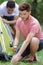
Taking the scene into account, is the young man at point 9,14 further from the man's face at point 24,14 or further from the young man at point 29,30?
the man's face at point 24,14

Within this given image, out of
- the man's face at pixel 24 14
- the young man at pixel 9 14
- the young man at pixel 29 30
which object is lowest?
the young man at pixel 9 14

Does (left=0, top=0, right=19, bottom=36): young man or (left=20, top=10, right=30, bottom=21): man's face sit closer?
(left=20, top=10, right=30, bottom=21): man's face

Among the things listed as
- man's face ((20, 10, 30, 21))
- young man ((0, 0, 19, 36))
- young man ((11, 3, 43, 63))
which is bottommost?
young man ((0, 0, 19, 36))

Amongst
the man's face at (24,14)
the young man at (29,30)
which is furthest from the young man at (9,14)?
the man's face at (24,14)

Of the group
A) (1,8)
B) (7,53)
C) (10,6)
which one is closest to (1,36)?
(7,53)

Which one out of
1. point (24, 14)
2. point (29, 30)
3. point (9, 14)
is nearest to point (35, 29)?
point (29, 30)

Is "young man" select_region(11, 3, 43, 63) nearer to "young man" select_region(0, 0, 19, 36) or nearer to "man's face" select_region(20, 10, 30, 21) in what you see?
"man's face" select_region(20, 10, 30, 21)

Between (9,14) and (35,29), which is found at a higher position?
(35,29)

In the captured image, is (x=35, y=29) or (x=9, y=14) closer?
(x=35, y=29)

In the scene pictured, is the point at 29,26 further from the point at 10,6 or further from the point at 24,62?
the point at 10,6

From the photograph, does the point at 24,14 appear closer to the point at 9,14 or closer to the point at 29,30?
the point at 29,30

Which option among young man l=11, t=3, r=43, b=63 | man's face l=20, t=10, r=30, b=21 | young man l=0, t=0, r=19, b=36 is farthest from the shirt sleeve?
→ young man l=0, t=0, r=19, b=36

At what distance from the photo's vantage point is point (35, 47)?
4703mm

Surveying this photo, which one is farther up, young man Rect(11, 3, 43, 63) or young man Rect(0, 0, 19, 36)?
young man Rect(11, 3, 43, 63)
